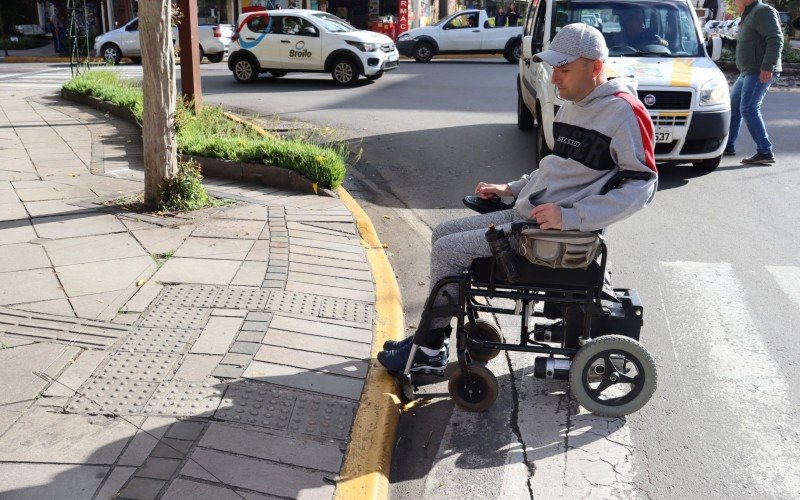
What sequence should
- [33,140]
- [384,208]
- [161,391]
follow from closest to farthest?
[161,391], [384,208], [33,140]

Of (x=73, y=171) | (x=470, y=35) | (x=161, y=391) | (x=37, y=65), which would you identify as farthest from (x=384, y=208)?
(x=37, y=65)

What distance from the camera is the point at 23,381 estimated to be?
379cm

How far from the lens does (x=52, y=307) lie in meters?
4.67

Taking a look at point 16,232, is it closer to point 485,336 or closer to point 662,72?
point 485,336

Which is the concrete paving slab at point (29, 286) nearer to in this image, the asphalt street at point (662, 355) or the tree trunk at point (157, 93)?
the tree trunk at point (157, 93)

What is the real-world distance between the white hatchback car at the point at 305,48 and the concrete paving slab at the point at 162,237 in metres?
11.2

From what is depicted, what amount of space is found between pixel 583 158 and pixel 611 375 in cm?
106

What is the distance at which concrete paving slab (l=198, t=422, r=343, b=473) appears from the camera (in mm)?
3332

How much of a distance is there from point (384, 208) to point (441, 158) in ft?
7.14

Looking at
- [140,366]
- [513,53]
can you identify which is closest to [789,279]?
[140,366]

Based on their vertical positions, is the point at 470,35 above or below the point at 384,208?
above

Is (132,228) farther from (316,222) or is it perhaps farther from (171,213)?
(316,222)

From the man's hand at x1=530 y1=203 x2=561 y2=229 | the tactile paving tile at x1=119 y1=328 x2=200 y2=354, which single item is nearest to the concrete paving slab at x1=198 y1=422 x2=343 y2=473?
the tactile paving tile at x1=119 y1=328 x2=200 y2=354

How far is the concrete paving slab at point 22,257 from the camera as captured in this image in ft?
17.4
